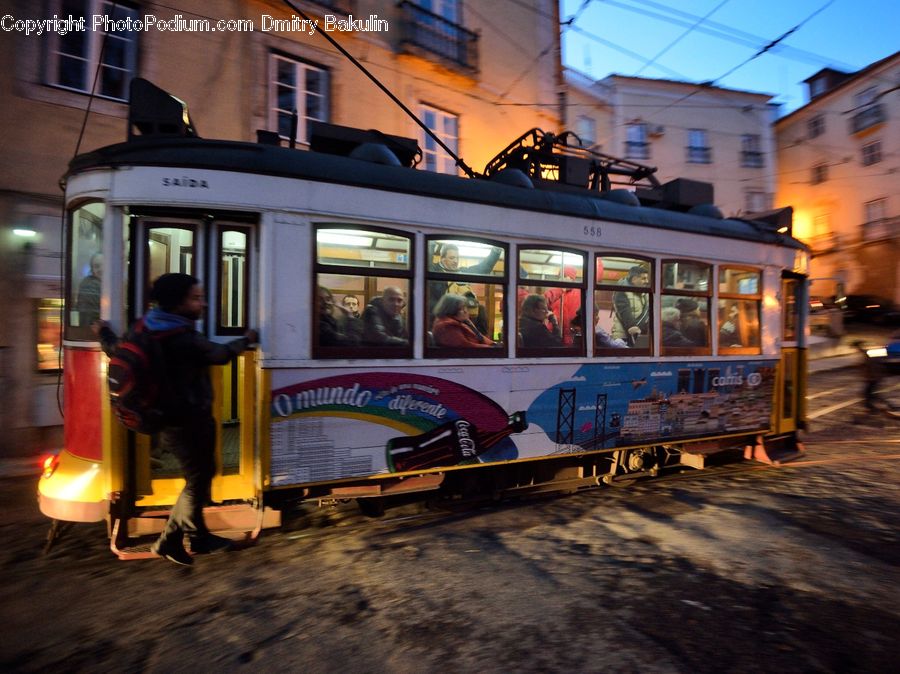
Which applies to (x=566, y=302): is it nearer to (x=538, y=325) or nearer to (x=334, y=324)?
(x=538, y=325)

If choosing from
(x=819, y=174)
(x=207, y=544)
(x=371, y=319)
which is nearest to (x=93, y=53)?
(x=371, y=319)

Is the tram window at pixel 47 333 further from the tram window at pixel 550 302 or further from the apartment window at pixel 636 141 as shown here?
the apartment window at pixel 636 141

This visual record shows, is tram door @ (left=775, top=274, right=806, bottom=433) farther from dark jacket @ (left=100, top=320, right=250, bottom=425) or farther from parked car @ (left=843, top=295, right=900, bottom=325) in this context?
parked car @ (left=843, top=295, right=900, bottom=325)

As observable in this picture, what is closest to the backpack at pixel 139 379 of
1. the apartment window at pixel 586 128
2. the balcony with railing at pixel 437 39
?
the balcony with railing at pixel 437 39

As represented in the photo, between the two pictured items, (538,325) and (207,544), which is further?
(538,325)

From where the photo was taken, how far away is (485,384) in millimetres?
4840

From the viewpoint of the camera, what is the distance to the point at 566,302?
A: 209 inches

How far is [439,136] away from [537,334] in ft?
28.1

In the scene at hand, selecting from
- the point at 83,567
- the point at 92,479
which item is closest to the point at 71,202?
the point at 92,479

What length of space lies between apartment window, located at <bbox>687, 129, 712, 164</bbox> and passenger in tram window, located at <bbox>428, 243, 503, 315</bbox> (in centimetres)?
2631

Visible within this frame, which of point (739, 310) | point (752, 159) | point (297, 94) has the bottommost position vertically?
point (739, 310)

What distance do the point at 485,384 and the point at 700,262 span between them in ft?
10.3

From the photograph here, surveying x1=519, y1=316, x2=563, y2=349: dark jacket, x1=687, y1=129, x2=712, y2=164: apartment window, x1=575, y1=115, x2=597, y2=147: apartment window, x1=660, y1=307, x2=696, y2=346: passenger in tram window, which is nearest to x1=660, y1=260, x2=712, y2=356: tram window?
x1=660, y1=307, x2=696, y2=346: passenger in tram window

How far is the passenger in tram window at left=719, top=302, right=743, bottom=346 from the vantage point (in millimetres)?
6492
